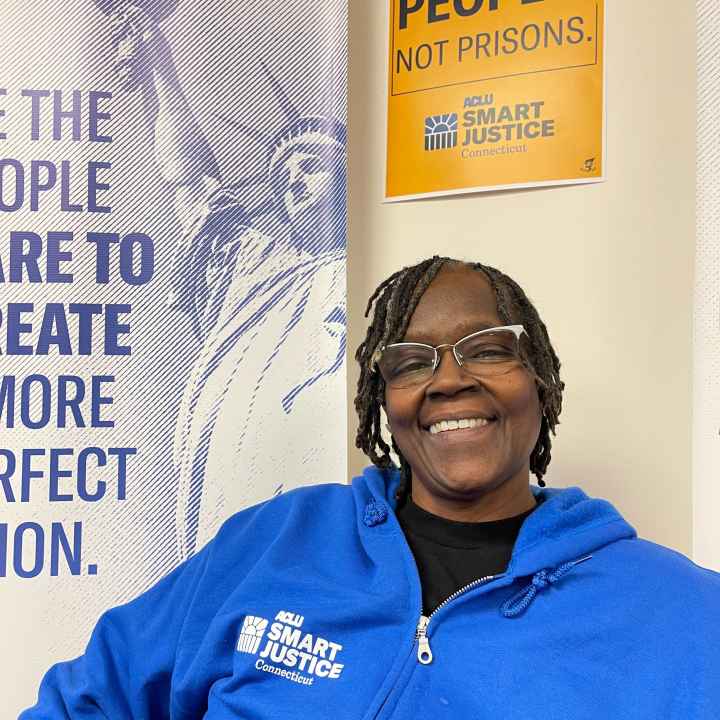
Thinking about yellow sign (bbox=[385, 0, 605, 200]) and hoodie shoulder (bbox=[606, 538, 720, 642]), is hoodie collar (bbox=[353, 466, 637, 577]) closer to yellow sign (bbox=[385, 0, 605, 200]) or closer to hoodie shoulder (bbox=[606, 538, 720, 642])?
hoodie shoulder (bbox=[606, 538, 720, 642])

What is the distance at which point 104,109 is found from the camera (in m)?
1.44

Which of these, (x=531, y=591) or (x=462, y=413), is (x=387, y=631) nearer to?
(x=531, y=591)

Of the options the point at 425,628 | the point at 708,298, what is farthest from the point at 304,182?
the point at 425,628

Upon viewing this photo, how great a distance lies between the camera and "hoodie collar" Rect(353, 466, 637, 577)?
107 cm

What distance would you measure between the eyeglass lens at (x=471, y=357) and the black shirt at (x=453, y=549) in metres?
0.20

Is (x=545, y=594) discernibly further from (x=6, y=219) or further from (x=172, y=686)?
(x=6, y=219)

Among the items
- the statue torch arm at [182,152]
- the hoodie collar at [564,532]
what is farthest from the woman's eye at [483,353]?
the statue torch arm at [182,152]

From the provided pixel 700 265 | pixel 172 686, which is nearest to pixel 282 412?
pixel 172 686

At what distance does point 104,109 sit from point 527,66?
27.1 inches

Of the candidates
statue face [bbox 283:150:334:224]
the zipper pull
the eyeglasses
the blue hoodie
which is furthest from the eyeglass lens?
statue face [bbox 283:150:334:224]

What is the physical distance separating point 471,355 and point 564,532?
0.25 m

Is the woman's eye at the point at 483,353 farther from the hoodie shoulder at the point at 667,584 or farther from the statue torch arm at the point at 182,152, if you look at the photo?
the statue torch arm at the point at 182,152

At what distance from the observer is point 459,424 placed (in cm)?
116

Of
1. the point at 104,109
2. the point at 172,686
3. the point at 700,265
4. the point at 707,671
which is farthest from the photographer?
the point at 104,109
